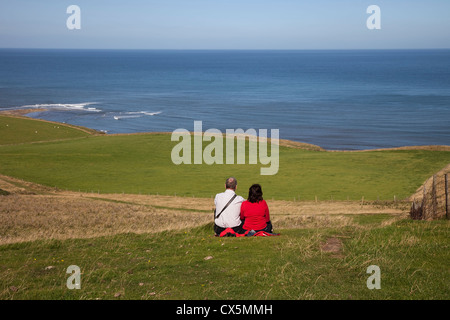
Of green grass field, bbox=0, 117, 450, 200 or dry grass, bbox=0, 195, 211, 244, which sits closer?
dry grass, bbox=0, 195, 211, 244

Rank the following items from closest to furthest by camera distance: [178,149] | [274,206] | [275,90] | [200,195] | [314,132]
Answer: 1. [274,206]
2. [200,195]
3. [178,149]
4. [314,132]
5. [275,90]

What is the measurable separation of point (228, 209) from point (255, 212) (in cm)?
71

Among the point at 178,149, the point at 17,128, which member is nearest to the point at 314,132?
the point at 178,149

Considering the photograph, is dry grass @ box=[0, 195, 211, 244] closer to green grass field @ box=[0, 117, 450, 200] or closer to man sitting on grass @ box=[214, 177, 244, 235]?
man sitting on grass @ box=[214, 177, 244, 235]

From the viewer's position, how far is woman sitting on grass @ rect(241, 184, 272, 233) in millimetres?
11570

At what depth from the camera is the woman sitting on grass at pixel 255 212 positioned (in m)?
11.6

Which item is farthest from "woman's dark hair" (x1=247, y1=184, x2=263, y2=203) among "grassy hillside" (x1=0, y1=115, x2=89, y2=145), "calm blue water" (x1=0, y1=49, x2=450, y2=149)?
"calm blue water" (x1=0, y1=49, x2=450, y2=149)

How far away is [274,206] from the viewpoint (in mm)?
29656

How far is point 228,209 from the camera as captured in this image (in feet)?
39.4

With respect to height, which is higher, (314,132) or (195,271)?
(314,132)

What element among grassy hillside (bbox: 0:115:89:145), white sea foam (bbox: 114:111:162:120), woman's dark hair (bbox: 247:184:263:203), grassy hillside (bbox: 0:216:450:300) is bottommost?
grassy hillside (bbox: 0:216:450:300)

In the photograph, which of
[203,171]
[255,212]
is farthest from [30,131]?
[255,212]

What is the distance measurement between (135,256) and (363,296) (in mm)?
5332
